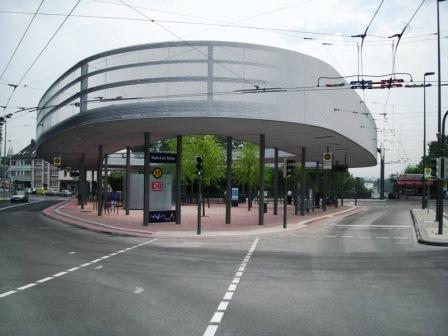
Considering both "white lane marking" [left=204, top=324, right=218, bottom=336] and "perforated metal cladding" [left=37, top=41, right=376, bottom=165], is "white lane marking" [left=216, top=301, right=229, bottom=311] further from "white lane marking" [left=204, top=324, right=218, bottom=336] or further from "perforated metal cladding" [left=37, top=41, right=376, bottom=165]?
"perforated metal cladding" [left=37, top=41, right=376, bottom=165]

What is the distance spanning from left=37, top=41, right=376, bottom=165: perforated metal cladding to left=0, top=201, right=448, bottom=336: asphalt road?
21.7ft

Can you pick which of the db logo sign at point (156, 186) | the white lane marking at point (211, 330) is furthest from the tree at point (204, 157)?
the white lane marking at point (211, 330)

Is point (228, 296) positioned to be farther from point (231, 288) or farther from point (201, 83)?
point (201, 83)

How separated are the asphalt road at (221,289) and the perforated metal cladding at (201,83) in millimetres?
6601

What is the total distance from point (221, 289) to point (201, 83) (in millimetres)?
13630

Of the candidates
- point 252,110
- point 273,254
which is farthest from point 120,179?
point 273,254

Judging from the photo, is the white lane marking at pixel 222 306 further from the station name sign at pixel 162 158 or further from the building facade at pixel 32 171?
the building facade at pixel 32 171

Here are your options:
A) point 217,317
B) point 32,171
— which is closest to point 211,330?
point 217,317

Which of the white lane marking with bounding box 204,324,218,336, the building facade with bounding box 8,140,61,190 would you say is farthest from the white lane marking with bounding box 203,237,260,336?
the building facade with bounding box 8,140,61,190

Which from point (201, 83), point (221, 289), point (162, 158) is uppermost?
point (201, 83)

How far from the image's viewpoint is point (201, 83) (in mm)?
22219

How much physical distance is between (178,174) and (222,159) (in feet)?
94.2

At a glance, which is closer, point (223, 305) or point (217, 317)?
point (217, 317)

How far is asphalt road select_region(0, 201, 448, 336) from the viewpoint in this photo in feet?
24.1
